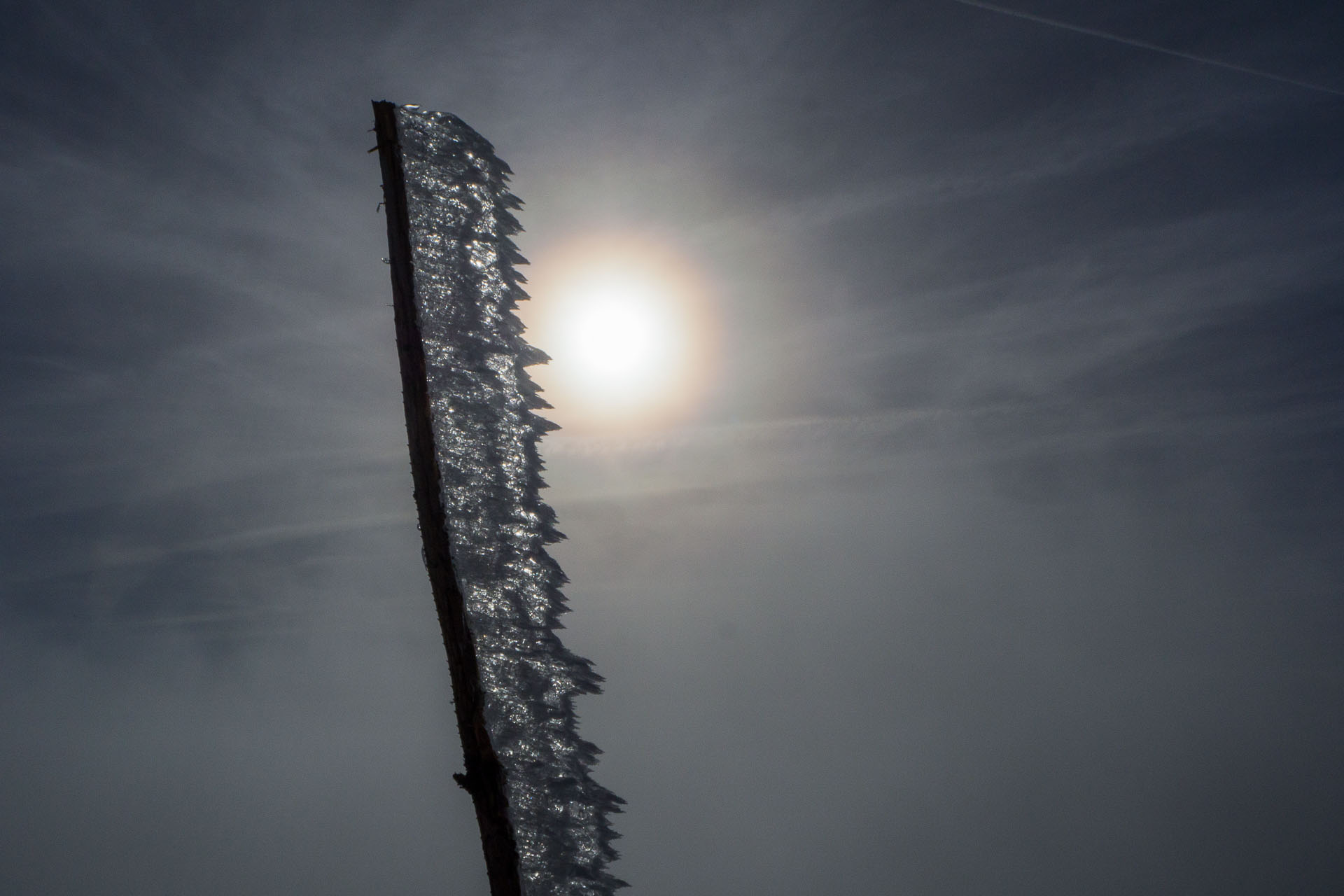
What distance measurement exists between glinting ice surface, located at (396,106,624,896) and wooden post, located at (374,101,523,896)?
52 millimetres

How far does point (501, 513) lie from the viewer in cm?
356

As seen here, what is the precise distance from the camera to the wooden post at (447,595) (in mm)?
3178

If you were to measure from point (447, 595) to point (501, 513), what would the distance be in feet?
1.49

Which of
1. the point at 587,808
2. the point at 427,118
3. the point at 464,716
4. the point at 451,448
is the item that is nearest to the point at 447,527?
the point at 451,448

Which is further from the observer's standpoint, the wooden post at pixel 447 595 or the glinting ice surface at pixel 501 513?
the glinting ice surface at pixel 501 513

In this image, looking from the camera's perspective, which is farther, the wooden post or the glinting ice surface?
the glinting ice surface

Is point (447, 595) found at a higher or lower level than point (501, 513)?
lower

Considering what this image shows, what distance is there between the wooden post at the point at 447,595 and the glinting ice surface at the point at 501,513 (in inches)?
2.0

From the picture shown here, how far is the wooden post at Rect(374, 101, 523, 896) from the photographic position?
3.18 m

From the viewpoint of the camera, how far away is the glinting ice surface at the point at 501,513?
3.33 meters

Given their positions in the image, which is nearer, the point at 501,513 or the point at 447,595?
the point at 447,595

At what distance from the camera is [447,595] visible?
10.6ft

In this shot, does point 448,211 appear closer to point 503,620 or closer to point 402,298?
point 402,298

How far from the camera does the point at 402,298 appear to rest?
332 cm
